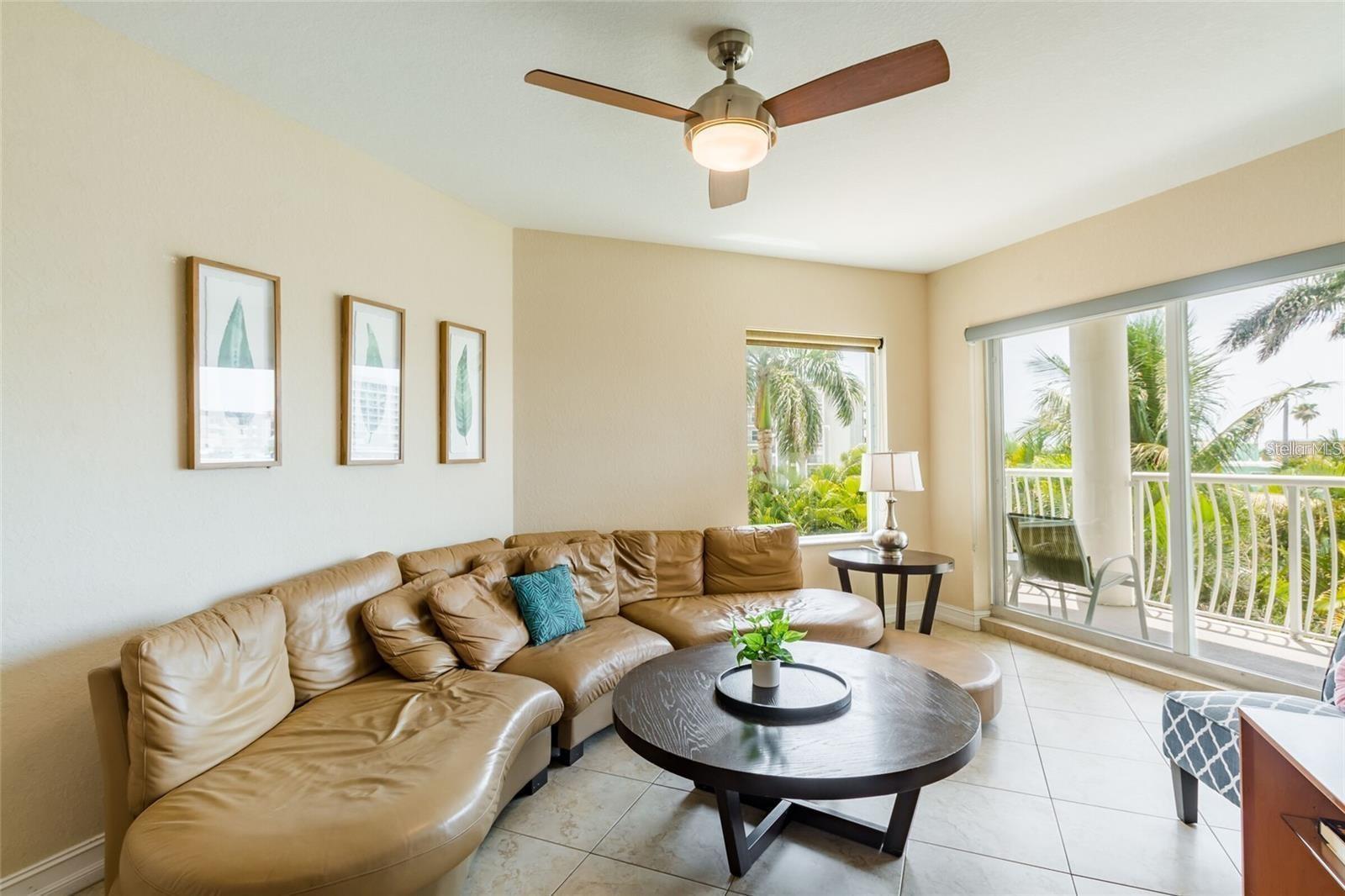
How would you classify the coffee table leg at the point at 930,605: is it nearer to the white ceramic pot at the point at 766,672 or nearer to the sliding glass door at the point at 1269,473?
the sliding glass door at the point at 1269,473

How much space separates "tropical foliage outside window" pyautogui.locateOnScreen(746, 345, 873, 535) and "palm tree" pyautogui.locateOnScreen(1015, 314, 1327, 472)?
1.28m

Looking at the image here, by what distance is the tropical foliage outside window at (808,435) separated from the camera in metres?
4.49

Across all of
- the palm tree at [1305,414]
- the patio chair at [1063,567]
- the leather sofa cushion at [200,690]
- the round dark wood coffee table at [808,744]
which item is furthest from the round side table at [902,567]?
the leather sofa cushion at [200,690]

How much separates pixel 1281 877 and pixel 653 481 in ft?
10.6

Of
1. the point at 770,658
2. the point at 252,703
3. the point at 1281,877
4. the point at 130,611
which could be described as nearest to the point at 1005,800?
the point at 1281,877

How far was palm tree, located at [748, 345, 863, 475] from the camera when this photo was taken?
4.49 m

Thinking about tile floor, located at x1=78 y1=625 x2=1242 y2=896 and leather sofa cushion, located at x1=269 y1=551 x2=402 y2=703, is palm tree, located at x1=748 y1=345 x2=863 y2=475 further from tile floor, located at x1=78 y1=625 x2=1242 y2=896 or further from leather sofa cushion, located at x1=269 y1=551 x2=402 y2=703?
leather sofa cushion, located at x1=269 y1=551 x2=402 y2=703

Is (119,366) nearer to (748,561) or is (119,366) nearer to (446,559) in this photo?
(446,559)

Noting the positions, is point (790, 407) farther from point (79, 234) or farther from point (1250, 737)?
point (79, 234)

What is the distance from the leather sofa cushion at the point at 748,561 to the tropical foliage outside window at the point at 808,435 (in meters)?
0.53

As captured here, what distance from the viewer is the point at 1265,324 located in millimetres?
3010

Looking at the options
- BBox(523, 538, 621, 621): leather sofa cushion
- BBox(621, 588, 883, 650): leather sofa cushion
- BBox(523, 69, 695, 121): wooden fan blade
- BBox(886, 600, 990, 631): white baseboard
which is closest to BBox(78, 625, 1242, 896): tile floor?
BBox(621, 588, 883, 650): leather sofa cushion

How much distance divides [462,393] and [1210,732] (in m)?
3.51

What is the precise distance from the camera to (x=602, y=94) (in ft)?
6.01
